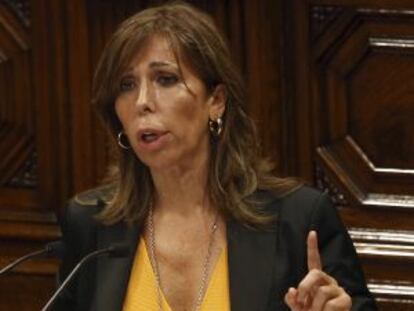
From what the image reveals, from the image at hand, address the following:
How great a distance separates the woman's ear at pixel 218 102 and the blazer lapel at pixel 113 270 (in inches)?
8.3

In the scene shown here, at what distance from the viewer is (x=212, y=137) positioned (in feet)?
6.46

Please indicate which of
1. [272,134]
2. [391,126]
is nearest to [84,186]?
[272,134]

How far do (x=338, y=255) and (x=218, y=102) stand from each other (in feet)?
0.99

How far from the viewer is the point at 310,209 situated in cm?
190

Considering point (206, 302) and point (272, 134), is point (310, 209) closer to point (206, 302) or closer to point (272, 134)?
point (206, 302)

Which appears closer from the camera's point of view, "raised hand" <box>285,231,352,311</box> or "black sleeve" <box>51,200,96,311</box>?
"raised hand" <box>285,231,352,311</box>

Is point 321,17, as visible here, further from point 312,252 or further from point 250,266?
point 312,252

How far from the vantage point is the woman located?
1.87 metres

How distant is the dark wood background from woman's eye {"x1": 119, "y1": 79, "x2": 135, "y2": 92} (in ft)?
1.62

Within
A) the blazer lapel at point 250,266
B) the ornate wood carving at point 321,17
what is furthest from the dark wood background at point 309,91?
the blazer lapel at point 250,266

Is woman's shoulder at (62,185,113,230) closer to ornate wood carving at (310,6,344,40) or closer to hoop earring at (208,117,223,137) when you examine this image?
hoop earring at (208,117,223,137)

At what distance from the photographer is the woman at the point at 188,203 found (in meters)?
1.87

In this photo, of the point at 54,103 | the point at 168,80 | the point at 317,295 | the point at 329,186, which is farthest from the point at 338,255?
the point at 54,103

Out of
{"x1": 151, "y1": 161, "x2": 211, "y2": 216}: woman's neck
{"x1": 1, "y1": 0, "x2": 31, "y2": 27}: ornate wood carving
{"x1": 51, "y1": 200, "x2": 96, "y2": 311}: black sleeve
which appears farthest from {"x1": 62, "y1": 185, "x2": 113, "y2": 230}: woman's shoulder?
{"x1": 1, "y1": 0, "x2": 31, "y2": 27}: ornate wood carving
